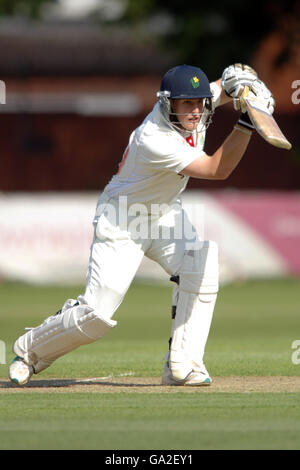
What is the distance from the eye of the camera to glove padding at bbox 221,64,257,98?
664 centimetres

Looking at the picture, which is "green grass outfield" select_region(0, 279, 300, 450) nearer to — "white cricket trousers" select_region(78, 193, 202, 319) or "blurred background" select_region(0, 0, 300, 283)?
"white cricket trousers" select_region(78, 193, 202, 319)

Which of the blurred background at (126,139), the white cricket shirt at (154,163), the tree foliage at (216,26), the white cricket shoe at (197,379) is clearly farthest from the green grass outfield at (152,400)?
the tree foliage at (216,26)

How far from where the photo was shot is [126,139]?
842 inches

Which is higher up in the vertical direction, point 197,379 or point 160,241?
point 160,241

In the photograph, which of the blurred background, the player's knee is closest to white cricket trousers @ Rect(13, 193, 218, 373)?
the player's knee

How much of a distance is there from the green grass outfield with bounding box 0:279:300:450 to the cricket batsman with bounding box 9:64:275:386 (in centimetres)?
27

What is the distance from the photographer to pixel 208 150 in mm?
20375

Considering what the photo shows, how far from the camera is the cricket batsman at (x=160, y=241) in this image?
6578mm

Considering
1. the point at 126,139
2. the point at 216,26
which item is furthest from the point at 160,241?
the point at 216,26

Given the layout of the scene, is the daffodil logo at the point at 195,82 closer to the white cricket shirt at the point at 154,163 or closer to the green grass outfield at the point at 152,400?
the white cricket shirt at the point at 154,163

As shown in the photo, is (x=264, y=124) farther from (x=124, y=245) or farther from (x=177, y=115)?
(x=124, y=245)

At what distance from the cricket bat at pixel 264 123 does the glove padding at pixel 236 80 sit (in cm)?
16

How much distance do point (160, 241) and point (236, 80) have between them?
3.67ft
